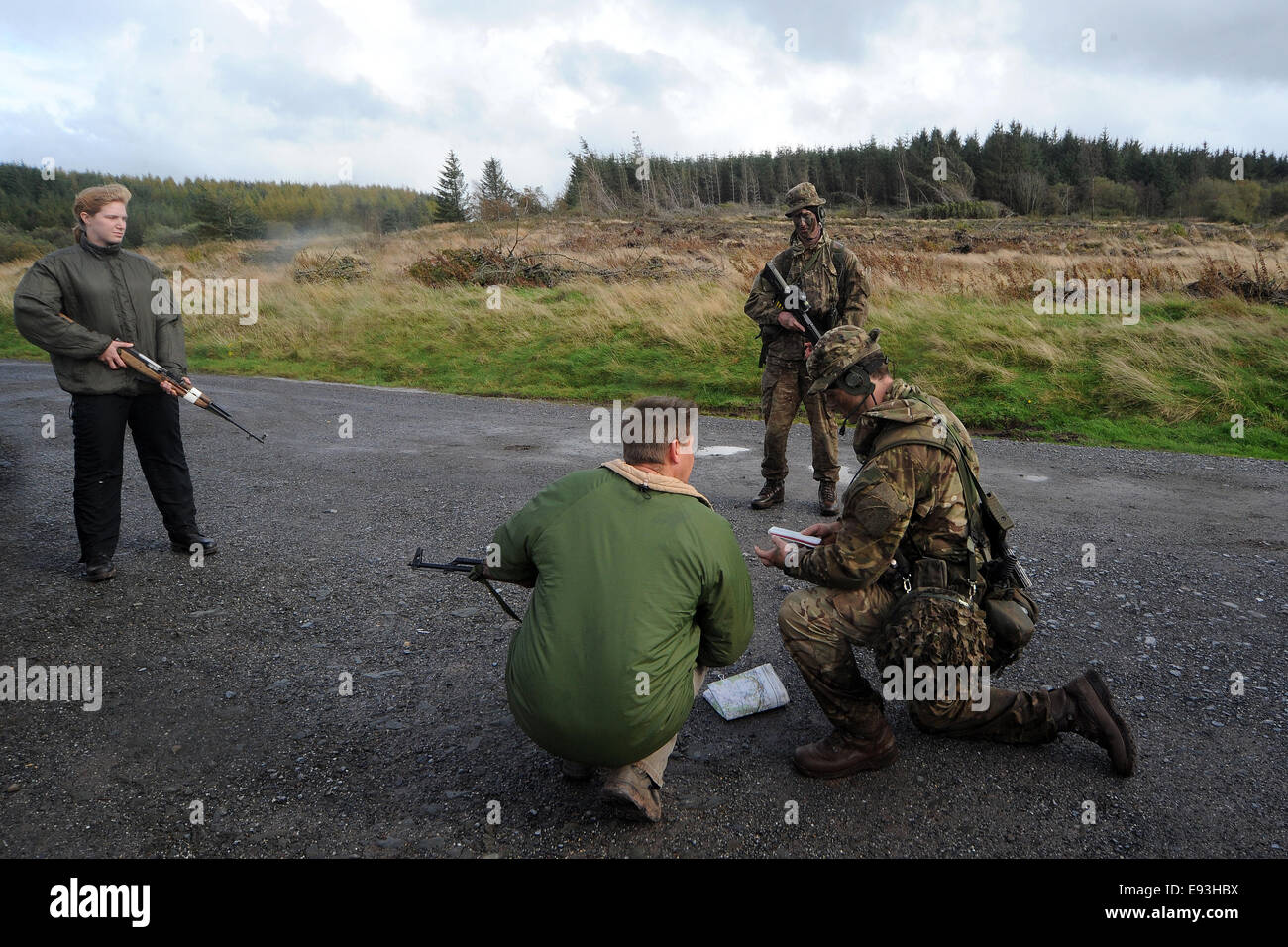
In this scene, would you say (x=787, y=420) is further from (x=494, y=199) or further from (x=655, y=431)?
(x=494, y=199)

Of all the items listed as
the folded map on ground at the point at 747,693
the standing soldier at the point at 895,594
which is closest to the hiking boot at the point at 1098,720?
the standing soldier at the point at 895,594

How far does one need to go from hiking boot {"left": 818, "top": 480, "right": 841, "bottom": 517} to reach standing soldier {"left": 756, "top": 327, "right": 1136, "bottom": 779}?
117 inches

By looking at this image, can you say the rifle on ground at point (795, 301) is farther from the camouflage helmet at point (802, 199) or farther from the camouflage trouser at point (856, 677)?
the camouflage trouser at point (856, 677)

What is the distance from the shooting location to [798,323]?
19.7 feet

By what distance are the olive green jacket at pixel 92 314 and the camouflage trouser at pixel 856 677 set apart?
4.26 metres

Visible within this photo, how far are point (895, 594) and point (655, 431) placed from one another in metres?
1.24

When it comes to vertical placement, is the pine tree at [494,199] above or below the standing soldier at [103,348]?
above

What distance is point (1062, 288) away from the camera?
13.9 m

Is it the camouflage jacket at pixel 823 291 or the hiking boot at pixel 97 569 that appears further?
the camouflage jacket at pixel 823 291

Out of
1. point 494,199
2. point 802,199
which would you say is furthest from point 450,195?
point 802,199

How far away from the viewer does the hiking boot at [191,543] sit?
528cm

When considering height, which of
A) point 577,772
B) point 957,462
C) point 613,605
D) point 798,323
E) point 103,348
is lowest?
point 577,772

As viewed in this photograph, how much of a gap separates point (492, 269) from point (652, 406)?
1773cm

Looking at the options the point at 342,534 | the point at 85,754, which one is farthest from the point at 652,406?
the point at 342,534
